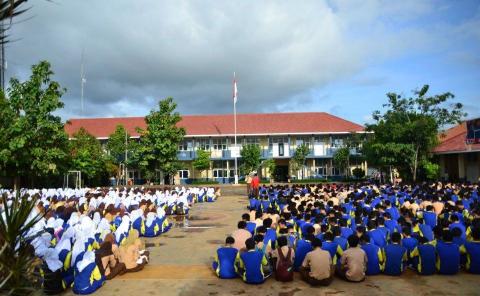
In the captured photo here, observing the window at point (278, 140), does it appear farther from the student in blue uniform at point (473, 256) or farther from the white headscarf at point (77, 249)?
the white headscarf at point (77, 249)

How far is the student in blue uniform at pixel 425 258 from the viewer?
7.14m

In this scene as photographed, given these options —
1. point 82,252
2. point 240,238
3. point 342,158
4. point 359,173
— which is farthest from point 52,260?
point 359,173

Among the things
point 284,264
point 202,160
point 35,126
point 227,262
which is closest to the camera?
point 284,264

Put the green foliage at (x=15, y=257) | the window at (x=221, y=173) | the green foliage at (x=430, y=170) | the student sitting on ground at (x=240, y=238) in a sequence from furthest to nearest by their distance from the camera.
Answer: the window at (x=221, y=173), the green foliage at (x=430, y=170), the student sitting on ground at (x=240, y=238), the green foliage at (x=15, y=257)

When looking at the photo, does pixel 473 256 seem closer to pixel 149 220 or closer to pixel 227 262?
pixel 227 262

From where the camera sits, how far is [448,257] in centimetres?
709

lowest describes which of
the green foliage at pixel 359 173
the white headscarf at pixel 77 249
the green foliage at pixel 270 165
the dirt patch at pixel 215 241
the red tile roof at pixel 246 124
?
the dirt patch at pixel 215 241

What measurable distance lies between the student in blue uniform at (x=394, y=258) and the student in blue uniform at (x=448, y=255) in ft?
1.90

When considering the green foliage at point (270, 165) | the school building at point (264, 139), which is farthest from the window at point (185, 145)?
the green foliage at point (270, 165)

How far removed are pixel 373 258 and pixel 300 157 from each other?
3081 centimetres

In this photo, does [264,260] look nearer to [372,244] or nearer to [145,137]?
[372,244]

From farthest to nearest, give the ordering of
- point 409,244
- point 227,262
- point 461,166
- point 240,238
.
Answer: point 461,166 → point 240,238 → point 409,244 → point 227,262

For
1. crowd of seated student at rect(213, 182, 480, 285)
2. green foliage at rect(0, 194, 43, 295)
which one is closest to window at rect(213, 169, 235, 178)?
crowd of seated student at rect(213, 182, 480, 285)

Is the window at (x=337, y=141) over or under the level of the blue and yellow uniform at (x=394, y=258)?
over
